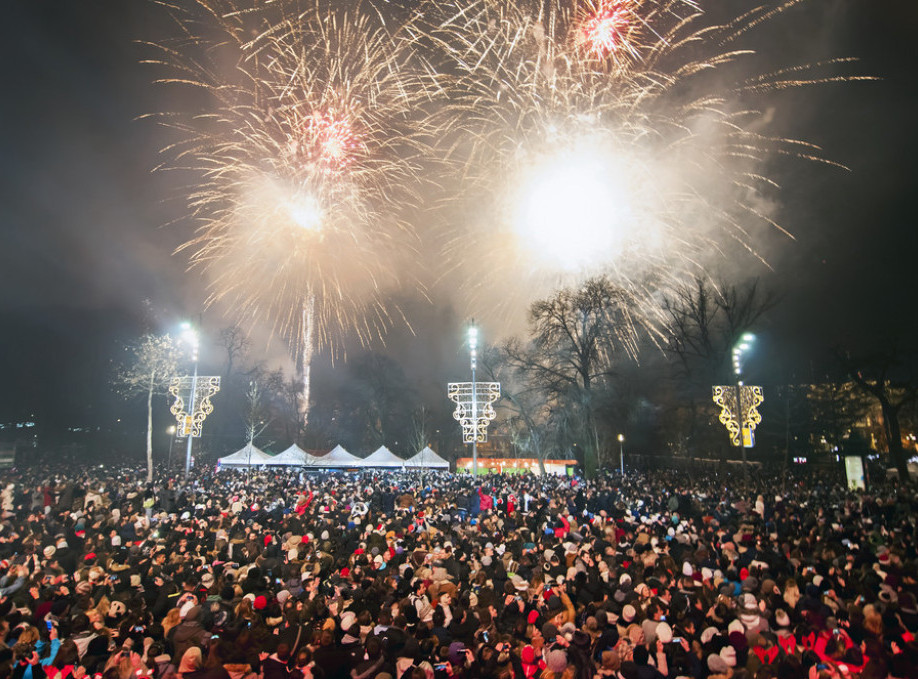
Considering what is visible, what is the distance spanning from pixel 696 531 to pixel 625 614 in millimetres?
8472

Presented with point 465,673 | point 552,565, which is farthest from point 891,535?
point 465,673

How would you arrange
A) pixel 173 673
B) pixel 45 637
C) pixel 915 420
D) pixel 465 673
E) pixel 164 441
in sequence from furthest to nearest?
pixel 164 441, pixel 915 420, pixel 45 637, pixel 465 673, pixel 173 673

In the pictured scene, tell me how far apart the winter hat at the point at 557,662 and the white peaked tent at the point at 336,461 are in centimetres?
3598

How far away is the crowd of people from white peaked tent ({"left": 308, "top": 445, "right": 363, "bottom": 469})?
964 inches

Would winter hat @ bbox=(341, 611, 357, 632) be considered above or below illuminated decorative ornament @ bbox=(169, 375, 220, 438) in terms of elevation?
below

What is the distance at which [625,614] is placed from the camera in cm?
687

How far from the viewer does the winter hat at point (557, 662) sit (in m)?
5.57

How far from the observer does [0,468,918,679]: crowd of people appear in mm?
5945

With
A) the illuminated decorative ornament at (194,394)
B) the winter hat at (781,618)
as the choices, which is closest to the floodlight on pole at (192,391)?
the illuminated decorative ornament at (194,394)

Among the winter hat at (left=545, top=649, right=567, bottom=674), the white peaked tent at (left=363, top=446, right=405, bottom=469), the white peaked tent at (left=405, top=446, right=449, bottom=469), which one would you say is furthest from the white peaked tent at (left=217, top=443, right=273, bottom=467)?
the winter hat at (left=545, top=649, right=567, bottom=674)

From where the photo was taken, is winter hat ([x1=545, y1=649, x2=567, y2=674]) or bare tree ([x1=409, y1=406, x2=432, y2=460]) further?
bare tree ([x1=409, y1=406, x2=432, y2=460])

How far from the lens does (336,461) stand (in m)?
40.8

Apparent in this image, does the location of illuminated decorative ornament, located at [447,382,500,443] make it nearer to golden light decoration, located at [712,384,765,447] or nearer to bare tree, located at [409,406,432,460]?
golden light decoration, located at [712,384,765,447]

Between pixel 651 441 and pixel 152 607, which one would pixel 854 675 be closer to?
pixel 152 607
